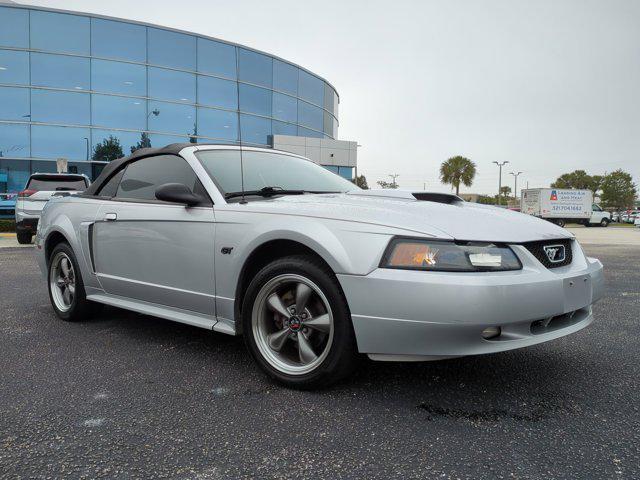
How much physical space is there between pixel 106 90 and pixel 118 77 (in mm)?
865

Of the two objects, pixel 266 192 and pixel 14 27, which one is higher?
pixel 14 27

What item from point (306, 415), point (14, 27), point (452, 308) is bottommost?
point (306, 415)

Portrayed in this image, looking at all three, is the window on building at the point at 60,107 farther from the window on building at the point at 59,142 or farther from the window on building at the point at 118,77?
the window on building at the point at 118,77

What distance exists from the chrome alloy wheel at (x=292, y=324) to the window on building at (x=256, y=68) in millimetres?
26038

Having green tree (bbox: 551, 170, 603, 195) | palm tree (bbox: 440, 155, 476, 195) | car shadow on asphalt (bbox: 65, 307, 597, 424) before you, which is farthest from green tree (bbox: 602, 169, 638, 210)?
car shadow on asphalt (bbox: 65, 307, 597, 424)

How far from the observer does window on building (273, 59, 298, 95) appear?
28.8 m

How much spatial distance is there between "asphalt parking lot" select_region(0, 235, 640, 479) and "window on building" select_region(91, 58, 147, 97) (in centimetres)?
2319

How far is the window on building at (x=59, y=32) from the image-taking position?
2273 cm

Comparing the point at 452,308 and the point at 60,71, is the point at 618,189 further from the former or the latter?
the point at 452,308

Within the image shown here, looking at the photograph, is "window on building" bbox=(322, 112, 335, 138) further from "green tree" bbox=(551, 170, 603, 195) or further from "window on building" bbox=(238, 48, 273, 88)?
"green tree" bbox=(551, 170, 603, 195)

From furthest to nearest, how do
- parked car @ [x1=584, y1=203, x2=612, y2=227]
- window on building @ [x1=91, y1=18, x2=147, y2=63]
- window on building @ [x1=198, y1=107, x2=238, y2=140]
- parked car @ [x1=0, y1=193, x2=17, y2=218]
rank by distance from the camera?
1. parked car @ [x1=584, y1=203, x2=612, y2=227]
2. window on building @ [x1=198, y1=107, x2=238, y2=140]
3. window on building @ [x1=91, y1=18, x2=147, y2=63]
4. parked car @ [x1=0, y1=193, x2=17, y2=218]

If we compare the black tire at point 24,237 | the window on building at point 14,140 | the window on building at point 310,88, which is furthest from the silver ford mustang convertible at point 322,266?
the window on building at point 310,88

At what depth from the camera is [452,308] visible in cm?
223

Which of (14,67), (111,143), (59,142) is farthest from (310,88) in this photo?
(14,67)
